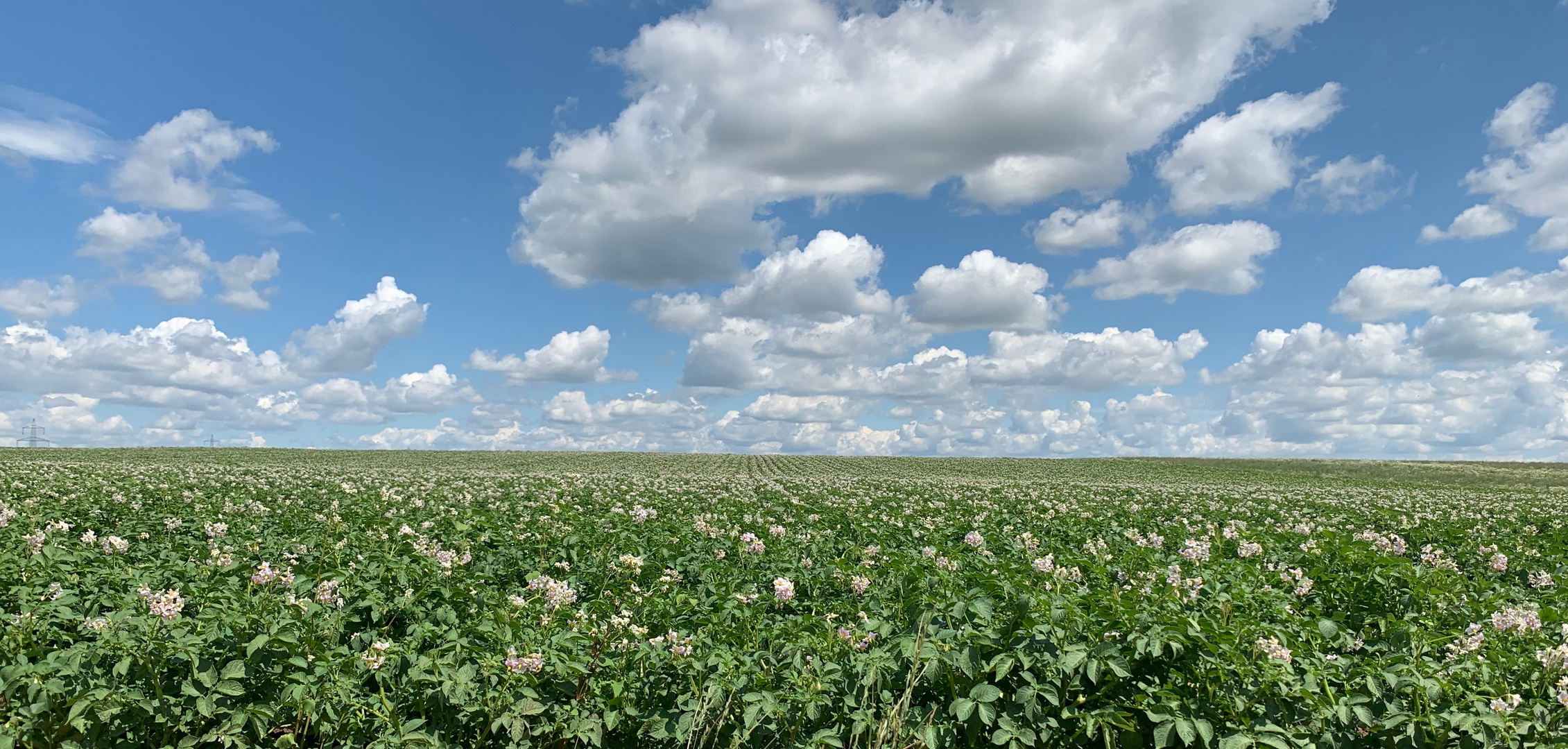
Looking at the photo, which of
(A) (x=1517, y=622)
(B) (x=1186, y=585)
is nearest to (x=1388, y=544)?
(A) (x=1517, y=622)

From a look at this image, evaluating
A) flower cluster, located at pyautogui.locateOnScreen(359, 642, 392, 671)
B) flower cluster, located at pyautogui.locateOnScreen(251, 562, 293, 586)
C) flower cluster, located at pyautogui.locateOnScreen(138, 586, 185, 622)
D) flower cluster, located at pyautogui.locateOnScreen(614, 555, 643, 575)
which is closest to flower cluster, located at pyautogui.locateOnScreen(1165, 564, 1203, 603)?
flower cluster, located at pyautogui.locateOnScreen(614, 555, 643, 575)

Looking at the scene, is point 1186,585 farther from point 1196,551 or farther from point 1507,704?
point 1507,704

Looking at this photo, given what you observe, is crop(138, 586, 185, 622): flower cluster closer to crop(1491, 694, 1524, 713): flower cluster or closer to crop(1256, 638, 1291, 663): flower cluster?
crop(1256, 638, 1291, 663): flower cluster

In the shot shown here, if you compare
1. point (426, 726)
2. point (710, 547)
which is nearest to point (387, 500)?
point (710, 547)

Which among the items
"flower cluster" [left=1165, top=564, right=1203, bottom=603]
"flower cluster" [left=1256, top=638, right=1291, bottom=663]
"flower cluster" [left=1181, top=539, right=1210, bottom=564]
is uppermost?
"flower cluster" [left=1181, top=539, right=1210, bottom=564]

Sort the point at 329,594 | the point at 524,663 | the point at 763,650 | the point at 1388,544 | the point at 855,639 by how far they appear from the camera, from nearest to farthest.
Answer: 1. the point at 524,663
2. the point at 855,639
3. the point at 763,650
4. the point at 329,594
5. the point at 1388,544

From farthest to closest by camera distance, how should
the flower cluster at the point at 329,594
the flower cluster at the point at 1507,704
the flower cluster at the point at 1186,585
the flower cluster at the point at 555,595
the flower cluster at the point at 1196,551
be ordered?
the flower cluster at the point at 1196,551 → the flower cluster at the point at 1186,585 → the flower cluster at the point at 329,594 → the flower cluster at the point at 555,595 → the flower cluster at the point at 1507,704

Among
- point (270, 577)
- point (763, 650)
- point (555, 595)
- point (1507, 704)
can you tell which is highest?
point (270, 577)

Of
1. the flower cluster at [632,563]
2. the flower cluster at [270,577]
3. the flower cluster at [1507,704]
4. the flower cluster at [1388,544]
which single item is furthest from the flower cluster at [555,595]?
the flower cluster at [1388,544]

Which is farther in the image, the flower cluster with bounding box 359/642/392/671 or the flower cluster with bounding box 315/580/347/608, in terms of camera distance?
the flower cluster with bounding box 315/580/347/608

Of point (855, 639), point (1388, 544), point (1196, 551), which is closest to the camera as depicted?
point (855, 639)

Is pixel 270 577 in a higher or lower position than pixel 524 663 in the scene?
higher

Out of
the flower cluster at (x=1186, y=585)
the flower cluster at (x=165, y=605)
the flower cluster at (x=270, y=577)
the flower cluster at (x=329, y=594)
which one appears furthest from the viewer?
the flower cluster at (x=1186, y=585)

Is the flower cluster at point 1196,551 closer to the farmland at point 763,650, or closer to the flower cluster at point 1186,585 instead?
the farmland at point 763,650
